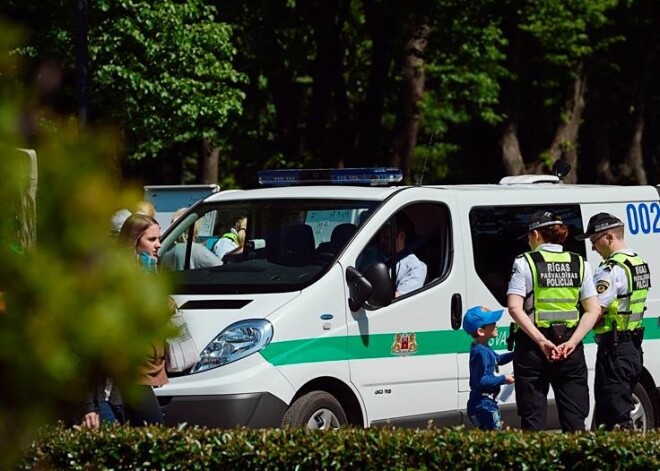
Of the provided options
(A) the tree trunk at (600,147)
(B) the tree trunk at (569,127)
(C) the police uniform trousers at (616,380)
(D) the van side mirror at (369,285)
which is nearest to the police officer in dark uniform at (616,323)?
(C) the police uniform trousers at (616,380)

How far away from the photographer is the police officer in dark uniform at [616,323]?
893cm

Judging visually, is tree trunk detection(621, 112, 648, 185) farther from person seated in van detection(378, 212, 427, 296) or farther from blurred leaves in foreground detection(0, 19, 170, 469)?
blurred leaves in foreground detection(0, 19, 170, 469)

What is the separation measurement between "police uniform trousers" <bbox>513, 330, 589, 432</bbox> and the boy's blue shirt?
0.40 metres

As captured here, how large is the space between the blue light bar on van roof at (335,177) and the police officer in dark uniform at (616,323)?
1567 millimetres

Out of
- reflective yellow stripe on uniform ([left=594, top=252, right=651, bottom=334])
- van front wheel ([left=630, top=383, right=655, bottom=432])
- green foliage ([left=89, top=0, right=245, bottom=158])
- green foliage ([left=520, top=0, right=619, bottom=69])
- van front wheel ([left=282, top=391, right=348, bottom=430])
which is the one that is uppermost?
green foliage ([left=520, top=0, right=619, bottom=69])

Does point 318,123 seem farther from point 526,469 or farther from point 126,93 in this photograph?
point 526,469

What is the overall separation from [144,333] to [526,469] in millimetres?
4332

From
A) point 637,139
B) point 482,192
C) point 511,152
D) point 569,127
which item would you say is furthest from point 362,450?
point 637,139

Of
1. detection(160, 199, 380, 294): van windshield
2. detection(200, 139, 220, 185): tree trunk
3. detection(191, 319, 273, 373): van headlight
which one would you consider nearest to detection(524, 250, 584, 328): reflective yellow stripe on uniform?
detection(160, 199, 380, 294): van windshield

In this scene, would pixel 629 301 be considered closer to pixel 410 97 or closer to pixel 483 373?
pixel 483 373

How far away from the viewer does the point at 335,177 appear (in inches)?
406

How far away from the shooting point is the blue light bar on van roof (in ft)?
32.8

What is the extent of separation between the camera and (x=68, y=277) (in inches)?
83.0

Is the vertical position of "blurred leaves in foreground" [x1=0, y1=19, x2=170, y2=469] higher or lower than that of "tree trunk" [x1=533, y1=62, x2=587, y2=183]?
lower
